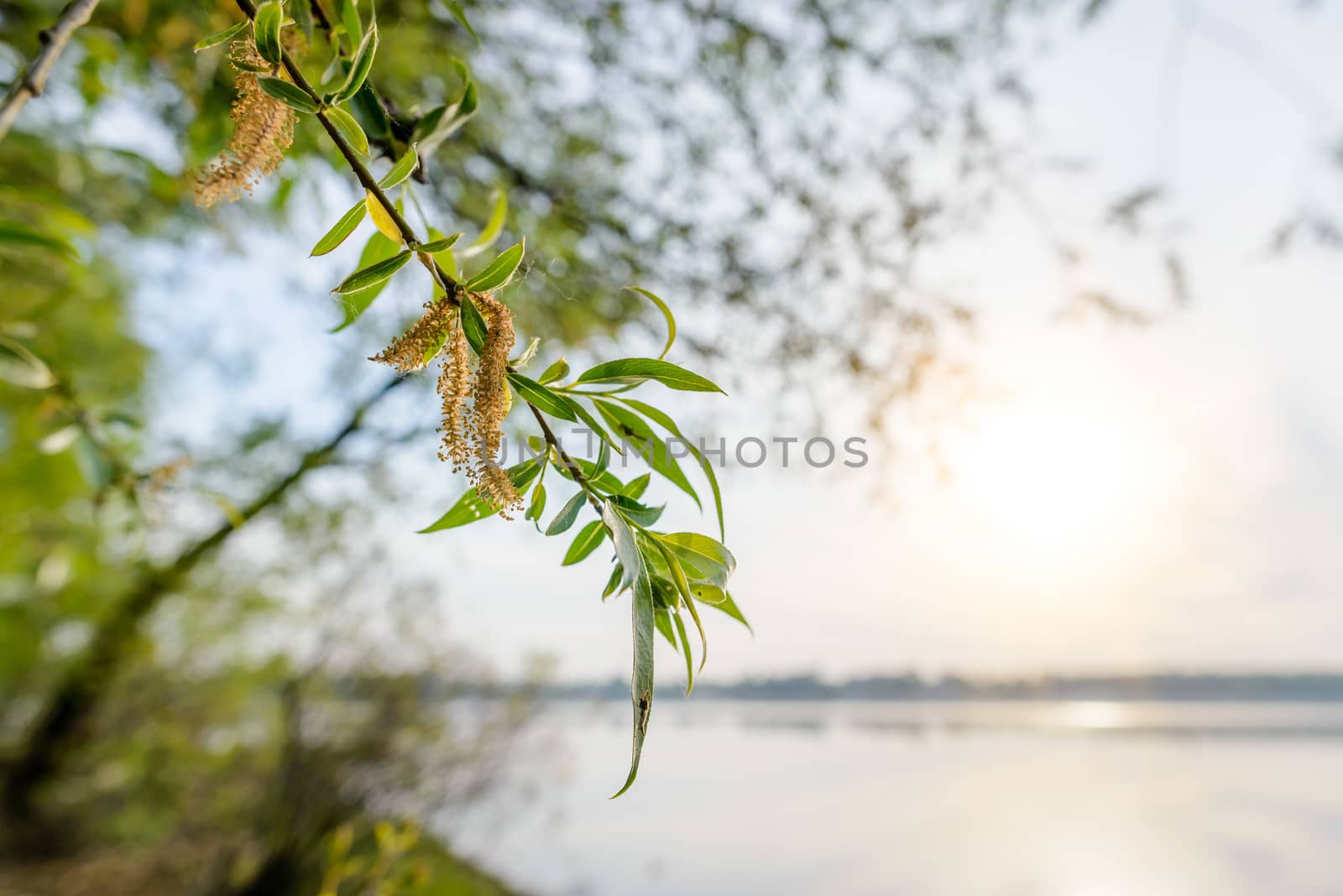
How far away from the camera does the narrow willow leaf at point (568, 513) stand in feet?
1.05

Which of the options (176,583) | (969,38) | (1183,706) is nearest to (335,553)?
(176,583)

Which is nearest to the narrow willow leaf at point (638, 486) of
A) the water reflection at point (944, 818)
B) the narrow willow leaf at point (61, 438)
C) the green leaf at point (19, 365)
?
the green leaf at point (19, 365)

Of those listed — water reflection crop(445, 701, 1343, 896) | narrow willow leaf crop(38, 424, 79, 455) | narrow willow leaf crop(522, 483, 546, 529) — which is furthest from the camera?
water reflection crop(445, 701, 1343, 896)

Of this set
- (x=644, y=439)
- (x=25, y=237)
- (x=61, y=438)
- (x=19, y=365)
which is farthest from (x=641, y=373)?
(x=61, y=438)

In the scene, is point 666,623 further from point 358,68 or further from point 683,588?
point 358,68

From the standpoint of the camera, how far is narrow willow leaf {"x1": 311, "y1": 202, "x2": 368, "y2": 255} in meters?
0.30

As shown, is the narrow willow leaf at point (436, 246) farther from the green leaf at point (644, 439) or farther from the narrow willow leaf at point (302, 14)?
the narrow willow leaf at point (302, 14)

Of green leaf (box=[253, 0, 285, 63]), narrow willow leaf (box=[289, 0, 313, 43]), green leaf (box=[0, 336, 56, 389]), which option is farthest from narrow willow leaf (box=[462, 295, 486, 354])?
green leaf (box=[0, 336, 56, 389])

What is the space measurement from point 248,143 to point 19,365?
483mm

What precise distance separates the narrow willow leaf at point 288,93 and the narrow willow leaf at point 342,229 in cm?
4

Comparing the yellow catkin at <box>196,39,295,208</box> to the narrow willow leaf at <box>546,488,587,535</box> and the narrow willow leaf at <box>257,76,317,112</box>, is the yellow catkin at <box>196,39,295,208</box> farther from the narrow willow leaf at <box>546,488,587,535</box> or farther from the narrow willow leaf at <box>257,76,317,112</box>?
the narrow willow leaf at <box>546,488,587,535</box>

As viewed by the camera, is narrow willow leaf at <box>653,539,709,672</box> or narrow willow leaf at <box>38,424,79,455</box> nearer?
narrow willow leaf at <box>653,539,709,672</box>

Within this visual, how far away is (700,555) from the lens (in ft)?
1.07

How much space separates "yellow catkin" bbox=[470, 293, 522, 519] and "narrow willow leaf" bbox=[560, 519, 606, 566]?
8 cm
